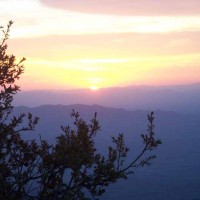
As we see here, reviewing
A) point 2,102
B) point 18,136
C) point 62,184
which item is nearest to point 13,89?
point 2,102

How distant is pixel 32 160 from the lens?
9062 mm

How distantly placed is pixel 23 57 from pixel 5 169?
250cm

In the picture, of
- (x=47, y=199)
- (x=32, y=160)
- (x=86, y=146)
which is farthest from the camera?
(x=32, y=160)

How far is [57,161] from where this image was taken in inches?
323

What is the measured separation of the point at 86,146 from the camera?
8.48 meters

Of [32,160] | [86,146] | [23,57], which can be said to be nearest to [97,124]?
[86,146]

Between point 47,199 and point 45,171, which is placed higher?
point 45,171

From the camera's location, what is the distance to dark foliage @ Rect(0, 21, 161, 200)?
307 inches

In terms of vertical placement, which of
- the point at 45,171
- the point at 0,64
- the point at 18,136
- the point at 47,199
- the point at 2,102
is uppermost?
the point at 0,64

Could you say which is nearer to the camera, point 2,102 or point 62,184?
A: point 62,184

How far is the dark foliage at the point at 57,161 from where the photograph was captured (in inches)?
307

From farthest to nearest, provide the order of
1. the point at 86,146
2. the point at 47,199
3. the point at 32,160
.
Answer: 1. the point at 32,160
2. the point at 86,146
3. the point at 47,199

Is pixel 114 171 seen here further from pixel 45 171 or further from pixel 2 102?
pixel 2 102

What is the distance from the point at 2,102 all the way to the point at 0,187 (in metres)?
1.98
